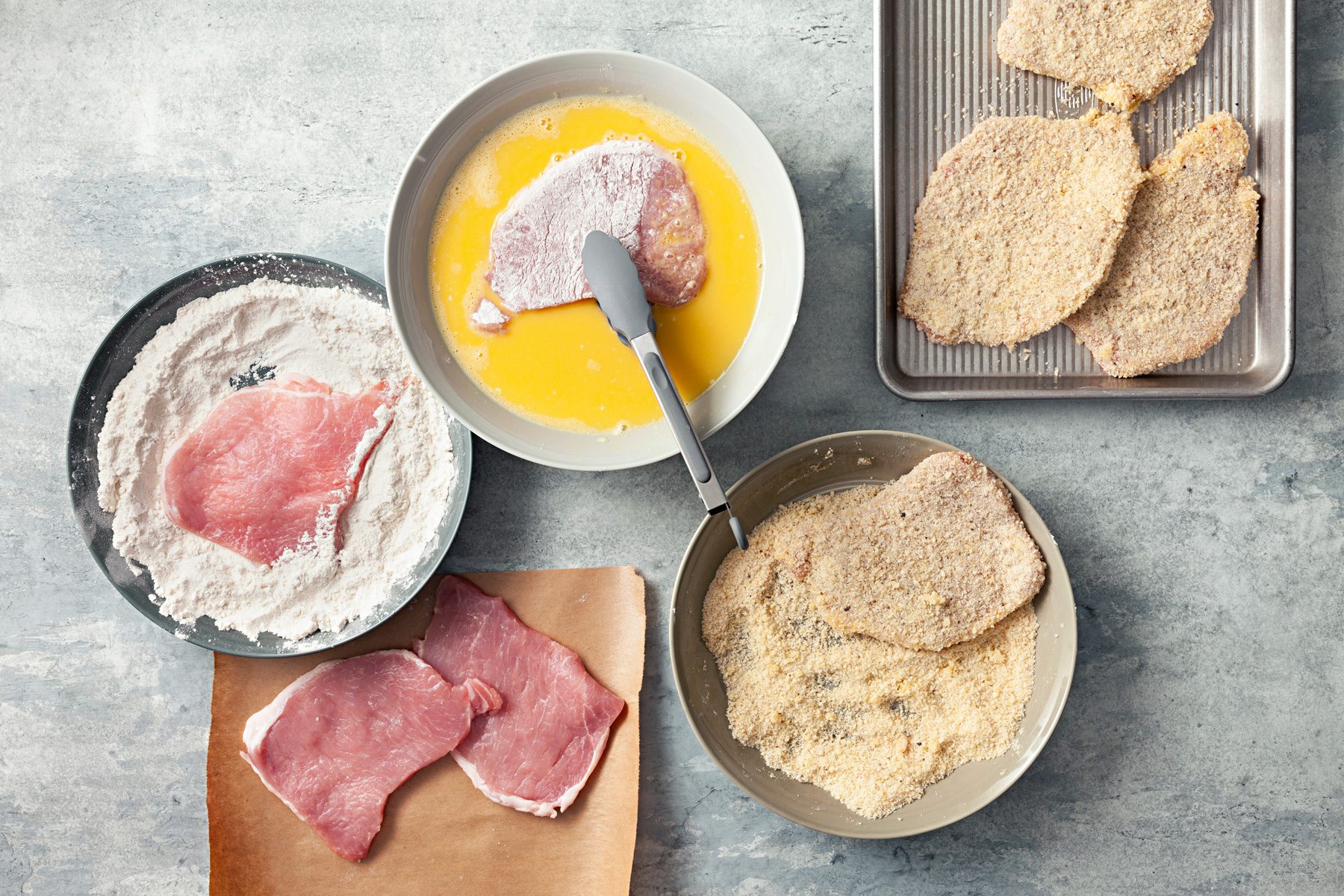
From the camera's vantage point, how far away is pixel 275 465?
162 centimetres

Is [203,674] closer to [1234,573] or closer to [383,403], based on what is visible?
[383,403]

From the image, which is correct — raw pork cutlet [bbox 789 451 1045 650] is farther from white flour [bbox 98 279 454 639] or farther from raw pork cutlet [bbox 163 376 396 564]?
raw pork cutlet [bbox 163 376 396 564]

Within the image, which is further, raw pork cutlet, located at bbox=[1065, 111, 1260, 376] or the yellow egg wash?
raw pork cutlet, located at bbox=[1065, 111, 1260, 376]

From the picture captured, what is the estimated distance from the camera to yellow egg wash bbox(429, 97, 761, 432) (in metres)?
1.49

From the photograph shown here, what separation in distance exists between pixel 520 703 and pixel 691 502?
58 cm

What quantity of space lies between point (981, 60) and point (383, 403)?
1411 millimetres

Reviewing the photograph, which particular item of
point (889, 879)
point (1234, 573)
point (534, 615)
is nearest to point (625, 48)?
point (534, 615)

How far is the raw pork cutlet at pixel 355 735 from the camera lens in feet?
5.50

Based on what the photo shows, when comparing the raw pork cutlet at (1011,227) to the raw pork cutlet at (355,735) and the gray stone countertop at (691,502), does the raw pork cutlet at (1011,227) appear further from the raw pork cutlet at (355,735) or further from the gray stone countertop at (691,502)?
the raw pork cutlet at (355,735)

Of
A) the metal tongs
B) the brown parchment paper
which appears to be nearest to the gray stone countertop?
the brown parchment paper

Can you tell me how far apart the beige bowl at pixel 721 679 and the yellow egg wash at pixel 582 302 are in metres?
0.27

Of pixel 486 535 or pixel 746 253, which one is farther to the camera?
pixel 486 535

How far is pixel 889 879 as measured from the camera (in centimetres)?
170

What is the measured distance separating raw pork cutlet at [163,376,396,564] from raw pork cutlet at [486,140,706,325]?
429 millimetres
